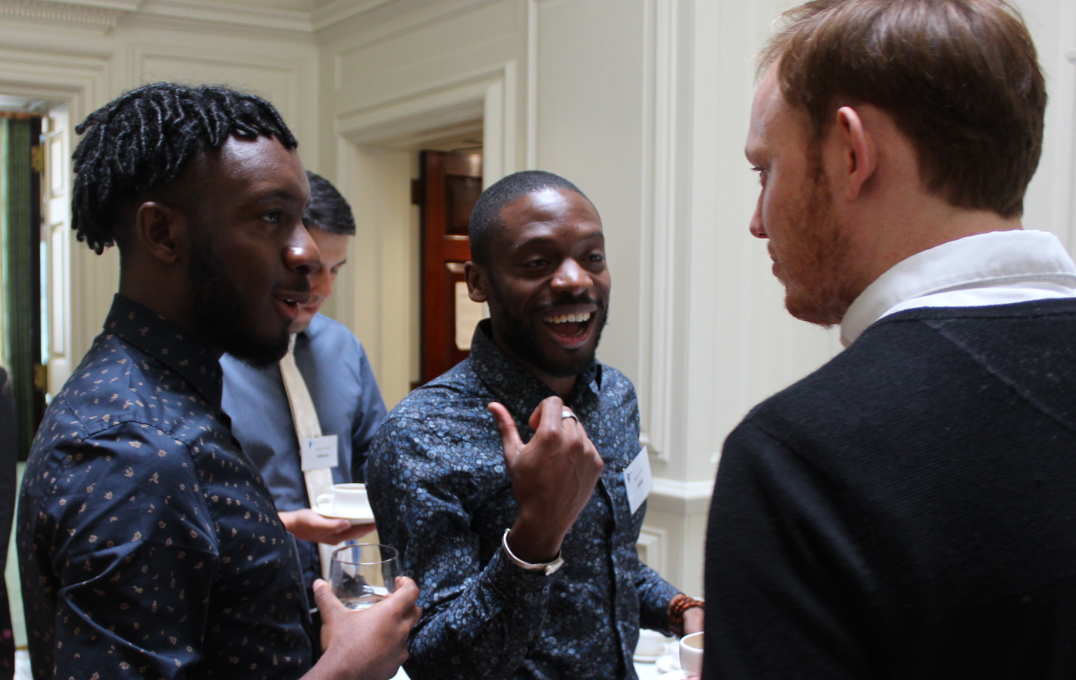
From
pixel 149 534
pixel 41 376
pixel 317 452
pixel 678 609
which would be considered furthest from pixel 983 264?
pixel 41 376

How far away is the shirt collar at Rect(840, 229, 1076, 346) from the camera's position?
2.34 feet

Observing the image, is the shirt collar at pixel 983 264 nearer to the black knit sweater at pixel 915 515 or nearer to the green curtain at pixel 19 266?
the black knit sweater at pixel 915 515

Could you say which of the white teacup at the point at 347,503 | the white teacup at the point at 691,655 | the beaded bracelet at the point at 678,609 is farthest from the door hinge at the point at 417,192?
the white teacup at the point at 691,655

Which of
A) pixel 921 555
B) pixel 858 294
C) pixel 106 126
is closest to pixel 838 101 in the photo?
pixel 858 294

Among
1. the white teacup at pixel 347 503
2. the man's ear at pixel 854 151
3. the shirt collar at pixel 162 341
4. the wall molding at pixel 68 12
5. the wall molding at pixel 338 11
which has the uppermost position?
the wall molding at pixel 338 11

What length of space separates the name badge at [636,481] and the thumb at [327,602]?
23.3 inches

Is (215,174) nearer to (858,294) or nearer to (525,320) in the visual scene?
(525,320)

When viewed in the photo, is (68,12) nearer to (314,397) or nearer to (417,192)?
(417,192)

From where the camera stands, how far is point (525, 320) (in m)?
1.58

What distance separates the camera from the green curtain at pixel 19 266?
842 cm

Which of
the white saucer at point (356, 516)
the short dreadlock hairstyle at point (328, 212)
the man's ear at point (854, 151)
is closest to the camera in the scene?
the man's ear at point (854, 151)

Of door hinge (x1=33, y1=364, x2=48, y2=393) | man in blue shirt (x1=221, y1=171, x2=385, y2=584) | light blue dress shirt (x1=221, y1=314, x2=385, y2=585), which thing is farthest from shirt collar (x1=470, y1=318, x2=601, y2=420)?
door hinge (x1=33, y1=364, x2=48, y2=393)

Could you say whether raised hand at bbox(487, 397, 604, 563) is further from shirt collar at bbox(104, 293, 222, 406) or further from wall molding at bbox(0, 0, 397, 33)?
wall molding at bbox(0, 0, 397, 33)

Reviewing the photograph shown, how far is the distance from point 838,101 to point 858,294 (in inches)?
6.2
